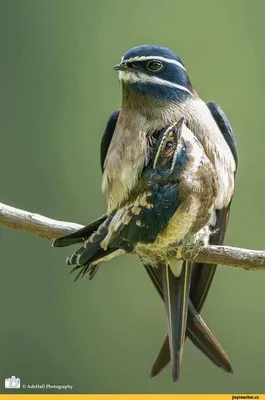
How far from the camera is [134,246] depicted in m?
1.93

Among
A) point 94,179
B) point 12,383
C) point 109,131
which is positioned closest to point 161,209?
point 109,131

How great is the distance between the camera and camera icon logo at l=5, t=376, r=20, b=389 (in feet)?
8.99

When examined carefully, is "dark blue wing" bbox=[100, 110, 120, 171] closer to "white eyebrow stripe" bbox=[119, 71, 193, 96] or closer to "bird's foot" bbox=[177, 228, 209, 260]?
"white eyebrow stripe" bbox=[119, 71, 193, 96]

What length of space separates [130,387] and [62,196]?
31.1 inches

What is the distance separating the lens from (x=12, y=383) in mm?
2758

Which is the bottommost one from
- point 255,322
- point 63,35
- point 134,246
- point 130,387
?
point 130,387

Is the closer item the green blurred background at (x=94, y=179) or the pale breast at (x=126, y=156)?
the pale breast at (x=126, y=156)

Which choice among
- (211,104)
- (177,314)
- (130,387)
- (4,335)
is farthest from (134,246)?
(4,335)

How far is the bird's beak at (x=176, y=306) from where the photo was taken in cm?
235

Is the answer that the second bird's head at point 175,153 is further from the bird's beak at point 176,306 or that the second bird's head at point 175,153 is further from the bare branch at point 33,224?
the bird's beak at point 176,306

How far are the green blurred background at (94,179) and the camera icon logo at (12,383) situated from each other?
2 centimetres

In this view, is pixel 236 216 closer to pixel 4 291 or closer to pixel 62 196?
pixel 62 196

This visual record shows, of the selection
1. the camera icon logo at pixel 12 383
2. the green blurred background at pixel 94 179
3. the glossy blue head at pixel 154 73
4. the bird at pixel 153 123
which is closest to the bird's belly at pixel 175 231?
the bird at pixel 153 123

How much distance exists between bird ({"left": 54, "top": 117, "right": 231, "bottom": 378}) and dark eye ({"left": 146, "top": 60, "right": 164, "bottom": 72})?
177 millimetres
